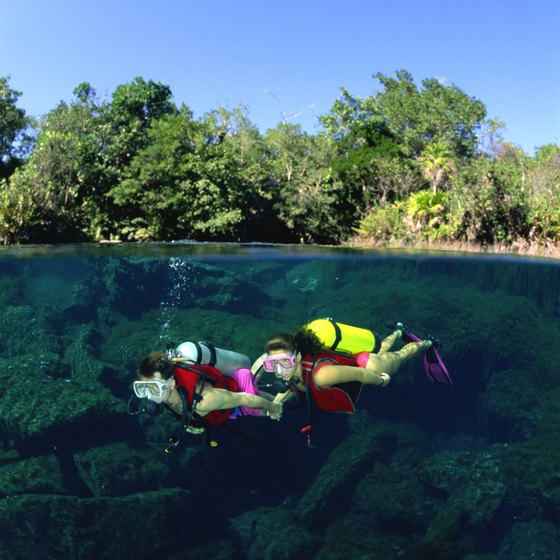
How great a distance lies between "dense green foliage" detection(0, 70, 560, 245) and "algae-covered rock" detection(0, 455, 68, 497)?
1382 cm

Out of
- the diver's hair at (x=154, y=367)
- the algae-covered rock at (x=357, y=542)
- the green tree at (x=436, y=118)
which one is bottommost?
the algae-covered rock at (x=357, y=542)

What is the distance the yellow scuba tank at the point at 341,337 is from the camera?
22.5 ft

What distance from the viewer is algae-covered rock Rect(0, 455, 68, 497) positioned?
9.12m

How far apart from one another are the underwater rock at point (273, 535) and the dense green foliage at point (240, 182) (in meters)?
16.0

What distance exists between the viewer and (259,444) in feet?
33.7

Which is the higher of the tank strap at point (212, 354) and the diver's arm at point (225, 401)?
the tank strap at point (212, 354)

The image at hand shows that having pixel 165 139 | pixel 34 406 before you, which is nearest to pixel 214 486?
pixel 34 406

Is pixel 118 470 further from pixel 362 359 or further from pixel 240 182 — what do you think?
pixel 240 182

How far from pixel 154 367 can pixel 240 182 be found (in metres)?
27.1

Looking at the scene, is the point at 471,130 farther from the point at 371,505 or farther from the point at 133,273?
the point at 371,505

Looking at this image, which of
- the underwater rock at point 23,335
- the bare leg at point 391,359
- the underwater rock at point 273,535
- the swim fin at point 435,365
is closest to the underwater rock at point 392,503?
the underwater rock at point 273,535

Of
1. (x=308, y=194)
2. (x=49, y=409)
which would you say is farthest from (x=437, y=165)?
(x=49, y=409)

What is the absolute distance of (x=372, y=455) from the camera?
10047 mm

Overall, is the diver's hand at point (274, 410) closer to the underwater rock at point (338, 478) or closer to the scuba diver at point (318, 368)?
the scuba diver at point (318, 368)
